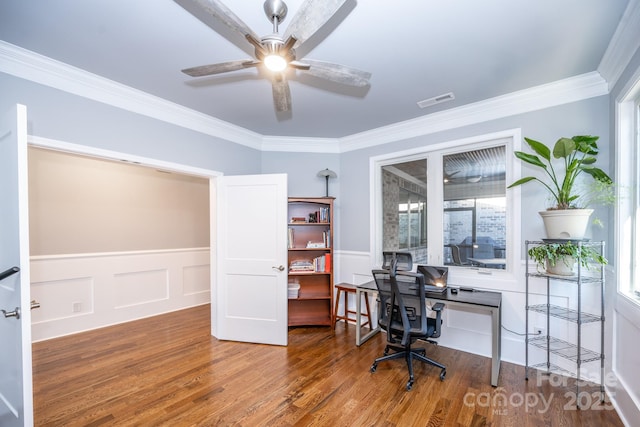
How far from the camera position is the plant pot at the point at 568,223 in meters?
2.23

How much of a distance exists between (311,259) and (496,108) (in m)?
2.86

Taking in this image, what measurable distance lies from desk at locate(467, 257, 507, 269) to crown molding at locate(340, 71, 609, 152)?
150cm

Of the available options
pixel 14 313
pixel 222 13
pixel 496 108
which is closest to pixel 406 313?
pixel 496 108

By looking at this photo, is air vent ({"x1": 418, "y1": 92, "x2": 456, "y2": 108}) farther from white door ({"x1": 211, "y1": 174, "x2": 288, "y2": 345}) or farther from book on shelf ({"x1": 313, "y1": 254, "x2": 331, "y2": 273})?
book on shelf ({"x1": 313, "y1": 254, "x2": 331, "y2": 273})

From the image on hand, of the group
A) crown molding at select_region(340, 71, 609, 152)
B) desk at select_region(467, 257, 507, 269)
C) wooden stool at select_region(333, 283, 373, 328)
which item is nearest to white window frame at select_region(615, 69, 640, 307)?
crown molding at select_region(340, 71, 609, 152)

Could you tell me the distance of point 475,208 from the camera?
10.5 ft

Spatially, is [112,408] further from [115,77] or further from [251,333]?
[115,77]

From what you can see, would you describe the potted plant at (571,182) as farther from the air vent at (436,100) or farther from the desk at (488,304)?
the air vent at (436,100)

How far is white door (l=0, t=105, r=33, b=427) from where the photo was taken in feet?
5.24

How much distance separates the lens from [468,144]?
3213mm

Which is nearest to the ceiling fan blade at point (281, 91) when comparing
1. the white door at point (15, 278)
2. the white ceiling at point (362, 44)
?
the white ceiling at point (362, 44)

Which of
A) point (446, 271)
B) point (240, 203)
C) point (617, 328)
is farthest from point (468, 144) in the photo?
point (240, 203)

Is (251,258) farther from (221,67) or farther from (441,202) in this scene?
(441,202)

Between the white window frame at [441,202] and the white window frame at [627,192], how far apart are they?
0.75 m
